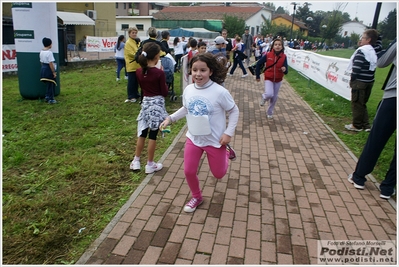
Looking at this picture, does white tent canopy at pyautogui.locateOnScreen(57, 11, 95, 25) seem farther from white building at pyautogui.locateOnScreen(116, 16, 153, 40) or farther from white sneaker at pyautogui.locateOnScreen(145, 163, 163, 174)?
white sneaker at pyautogui.locateOnScreen(145, 163, 163, 174)

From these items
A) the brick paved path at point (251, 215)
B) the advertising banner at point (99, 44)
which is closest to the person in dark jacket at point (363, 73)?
the brick paved path at point (251, 215)

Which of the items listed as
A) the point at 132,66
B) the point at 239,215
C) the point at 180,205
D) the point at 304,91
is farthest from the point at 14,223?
the point at 304,91

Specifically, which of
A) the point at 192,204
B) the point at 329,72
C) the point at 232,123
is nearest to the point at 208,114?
the point at 232,123

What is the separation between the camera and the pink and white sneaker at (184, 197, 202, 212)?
10.8 ft

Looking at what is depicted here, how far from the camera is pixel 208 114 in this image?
10.1ft

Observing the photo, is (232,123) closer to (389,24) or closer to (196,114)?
(196,114)

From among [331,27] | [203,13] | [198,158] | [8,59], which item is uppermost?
[203,13]

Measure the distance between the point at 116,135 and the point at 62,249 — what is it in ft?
10.4

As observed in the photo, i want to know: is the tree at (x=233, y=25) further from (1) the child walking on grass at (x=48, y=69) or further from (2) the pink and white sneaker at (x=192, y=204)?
(2) the pink and white sneaker at (x=192, y=204)

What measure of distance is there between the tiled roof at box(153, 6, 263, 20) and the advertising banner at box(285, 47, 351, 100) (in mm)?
44389

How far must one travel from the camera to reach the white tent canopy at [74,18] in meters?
24.9

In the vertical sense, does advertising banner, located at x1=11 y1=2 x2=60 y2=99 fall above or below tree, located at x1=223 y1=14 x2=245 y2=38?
below

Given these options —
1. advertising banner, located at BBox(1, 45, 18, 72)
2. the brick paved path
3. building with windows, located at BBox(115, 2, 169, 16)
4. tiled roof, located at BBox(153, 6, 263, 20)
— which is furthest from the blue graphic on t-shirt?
building with windows, located at BBox(115, 2, 169, 16)

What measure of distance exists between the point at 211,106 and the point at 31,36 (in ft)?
21.9
